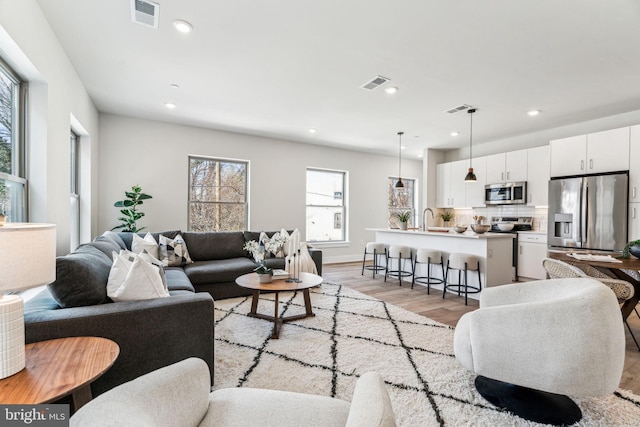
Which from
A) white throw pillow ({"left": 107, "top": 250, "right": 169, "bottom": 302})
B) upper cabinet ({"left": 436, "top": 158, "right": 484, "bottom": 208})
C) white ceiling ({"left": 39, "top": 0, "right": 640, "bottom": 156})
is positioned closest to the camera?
white throw pillow ({"left": 107, "top": 250, "right": 169, "bottom": 302})

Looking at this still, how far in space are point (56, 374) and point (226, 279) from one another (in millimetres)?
2897

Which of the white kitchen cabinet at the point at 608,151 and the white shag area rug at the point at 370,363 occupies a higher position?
the white kitchen cabinet at the point at 608,151

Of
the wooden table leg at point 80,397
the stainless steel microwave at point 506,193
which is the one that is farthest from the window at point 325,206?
the wooden table leg at point 80,397

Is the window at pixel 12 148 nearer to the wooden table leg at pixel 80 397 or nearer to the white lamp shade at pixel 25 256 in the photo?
the white lamp shade at pixel 25 256

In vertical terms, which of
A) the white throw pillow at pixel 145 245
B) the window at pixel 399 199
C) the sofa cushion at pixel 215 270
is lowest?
the sofa cushion at pixel 215 270

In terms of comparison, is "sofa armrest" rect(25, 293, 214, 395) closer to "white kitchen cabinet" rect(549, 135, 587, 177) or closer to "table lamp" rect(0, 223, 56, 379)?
"table lamp" rect(0, 223, 56, 379)

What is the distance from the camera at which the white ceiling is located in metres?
2.38

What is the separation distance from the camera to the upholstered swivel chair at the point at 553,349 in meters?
1.54

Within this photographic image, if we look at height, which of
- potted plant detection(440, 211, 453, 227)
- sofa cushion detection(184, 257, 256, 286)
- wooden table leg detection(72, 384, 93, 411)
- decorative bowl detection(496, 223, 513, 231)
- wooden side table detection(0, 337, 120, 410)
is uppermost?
potted plant detection(440, 211, 453, 227)

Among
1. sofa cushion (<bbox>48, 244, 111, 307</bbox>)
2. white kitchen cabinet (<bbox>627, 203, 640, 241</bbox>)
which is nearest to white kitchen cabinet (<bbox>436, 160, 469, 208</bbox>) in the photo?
white kitchen cabinet (<bbox>627, 203, 640, 241</bbox>)

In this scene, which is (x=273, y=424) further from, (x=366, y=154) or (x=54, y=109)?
(x=366, y=154)

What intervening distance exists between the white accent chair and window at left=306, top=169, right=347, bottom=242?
5.81m

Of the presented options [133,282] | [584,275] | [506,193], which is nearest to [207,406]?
[133,282]

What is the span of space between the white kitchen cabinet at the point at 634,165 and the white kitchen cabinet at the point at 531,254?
4.19 ft
